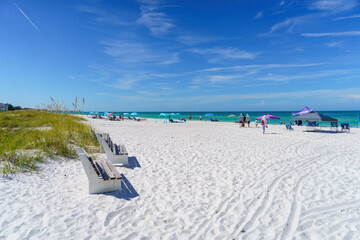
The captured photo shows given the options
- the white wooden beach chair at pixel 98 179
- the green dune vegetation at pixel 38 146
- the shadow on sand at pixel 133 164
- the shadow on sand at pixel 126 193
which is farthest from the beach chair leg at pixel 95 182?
the green dune vegetation at pixel 38 146

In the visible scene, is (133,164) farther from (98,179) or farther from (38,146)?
(38,146)

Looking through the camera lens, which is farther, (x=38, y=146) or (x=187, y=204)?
(x=38, y=146)

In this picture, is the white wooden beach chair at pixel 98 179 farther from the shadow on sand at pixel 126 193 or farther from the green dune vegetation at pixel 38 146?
the green dune vegetation at pixel 38 146

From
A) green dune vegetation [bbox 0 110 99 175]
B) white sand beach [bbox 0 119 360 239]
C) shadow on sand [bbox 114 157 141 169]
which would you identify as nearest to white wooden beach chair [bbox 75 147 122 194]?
white sand beach [bbox 0 119 360 239]

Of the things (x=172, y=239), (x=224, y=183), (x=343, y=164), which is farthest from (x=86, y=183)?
(x=343, y=164)

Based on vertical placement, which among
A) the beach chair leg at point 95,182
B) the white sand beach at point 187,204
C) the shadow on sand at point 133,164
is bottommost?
the white sand beach at point 187,204

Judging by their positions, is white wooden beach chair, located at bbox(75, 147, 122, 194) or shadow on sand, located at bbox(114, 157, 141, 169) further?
shadow on sand, located at bbox(114, 157, 141, 169)

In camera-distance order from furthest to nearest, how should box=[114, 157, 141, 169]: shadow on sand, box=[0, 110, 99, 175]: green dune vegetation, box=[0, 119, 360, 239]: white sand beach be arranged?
box=[114, 157, 141, 169]: shadow on sand < box=[0, 110, 99, 175]: green dune vegetation < box=[0, 119, 360, 239]: white sand beach

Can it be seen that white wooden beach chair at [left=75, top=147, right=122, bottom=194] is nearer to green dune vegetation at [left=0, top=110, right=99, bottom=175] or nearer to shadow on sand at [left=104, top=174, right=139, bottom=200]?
shadow on sand at [left=104, top=174, right=139, bottom=200]

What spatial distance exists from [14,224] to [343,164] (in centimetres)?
794

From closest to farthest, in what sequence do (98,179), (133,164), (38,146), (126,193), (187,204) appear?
(187,204) < (98,179) < (126,193) < (133,164) < (38,146)

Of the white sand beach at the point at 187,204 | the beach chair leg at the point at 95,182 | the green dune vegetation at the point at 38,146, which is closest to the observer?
the white sand beach at the point at 187,204

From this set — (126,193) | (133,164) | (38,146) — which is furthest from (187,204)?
(38,146)

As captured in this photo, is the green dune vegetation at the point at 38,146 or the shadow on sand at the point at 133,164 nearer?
the green dune vegetation at the point at 38,146
